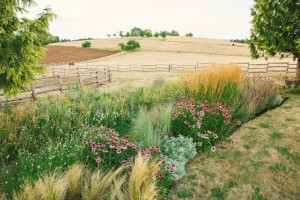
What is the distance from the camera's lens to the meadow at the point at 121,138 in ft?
11.3

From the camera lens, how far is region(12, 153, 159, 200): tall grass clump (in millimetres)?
3047

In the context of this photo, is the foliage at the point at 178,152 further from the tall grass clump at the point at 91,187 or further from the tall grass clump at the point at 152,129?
the tall grass clump at the point at 91,187

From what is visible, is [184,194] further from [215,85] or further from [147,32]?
[147,32]

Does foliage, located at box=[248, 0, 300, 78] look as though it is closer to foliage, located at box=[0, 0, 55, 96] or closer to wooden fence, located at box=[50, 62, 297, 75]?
wooden fence, located at box=[50, 62, 297, 75]

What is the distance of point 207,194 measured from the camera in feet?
12.9

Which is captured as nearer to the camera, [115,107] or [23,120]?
Result: [23,120]

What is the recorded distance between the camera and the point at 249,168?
4.69 m

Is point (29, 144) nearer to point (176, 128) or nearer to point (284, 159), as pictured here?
point (176, 128)

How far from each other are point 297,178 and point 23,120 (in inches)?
259

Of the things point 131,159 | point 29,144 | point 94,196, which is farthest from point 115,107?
point 94,196

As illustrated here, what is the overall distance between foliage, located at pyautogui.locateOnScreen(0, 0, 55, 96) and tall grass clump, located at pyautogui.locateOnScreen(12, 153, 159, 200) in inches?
247

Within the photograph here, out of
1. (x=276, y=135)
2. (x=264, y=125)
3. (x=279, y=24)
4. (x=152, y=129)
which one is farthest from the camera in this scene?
(x=279, y=24)

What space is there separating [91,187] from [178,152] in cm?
205

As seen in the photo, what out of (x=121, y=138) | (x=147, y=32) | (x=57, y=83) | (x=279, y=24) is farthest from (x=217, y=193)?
(x=147, y=32)
